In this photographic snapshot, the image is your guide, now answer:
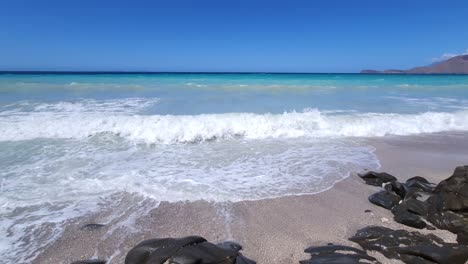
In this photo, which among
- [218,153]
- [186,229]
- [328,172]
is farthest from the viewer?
[218,153]

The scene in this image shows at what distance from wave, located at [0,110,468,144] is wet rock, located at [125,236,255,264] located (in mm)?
4983

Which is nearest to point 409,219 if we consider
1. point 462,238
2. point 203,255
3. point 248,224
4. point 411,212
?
point 411,212

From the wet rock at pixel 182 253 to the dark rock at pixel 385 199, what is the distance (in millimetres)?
2148

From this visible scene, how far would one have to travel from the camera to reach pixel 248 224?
138 inches

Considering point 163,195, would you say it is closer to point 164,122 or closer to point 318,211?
point 318,211

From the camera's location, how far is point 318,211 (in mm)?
3850

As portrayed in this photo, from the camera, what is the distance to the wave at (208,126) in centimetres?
788

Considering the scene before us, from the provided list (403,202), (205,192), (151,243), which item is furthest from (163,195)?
(403,202)

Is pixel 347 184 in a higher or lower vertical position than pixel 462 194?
lower

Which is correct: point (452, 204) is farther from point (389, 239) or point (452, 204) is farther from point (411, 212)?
point (389, 239)

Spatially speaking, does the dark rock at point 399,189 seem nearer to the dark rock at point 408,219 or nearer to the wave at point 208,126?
the dark rock at point 408,219

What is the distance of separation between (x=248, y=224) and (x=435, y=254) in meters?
1.82

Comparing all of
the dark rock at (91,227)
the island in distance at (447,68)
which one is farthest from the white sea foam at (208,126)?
the island in distance at (447,68)

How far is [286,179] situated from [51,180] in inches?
145
